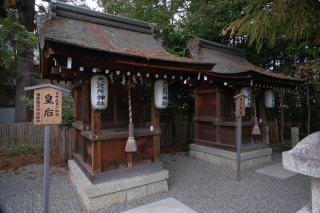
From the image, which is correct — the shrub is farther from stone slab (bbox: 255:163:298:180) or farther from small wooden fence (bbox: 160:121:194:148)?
stone slab (bbox: 255:163:298:180)

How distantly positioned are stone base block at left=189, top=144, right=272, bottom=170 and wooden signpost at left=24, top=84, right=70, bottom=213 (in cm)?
537

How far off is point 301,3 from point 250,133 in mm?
4242

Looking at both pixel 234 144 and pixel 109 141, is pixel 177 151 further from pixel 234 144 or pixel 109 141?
pixel 109 141

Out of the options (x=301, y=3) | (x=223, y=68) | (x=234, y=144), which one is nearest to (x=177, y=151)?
(x=234, y=144)

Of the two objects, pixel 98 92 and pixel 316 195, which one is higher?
pixel 98 92

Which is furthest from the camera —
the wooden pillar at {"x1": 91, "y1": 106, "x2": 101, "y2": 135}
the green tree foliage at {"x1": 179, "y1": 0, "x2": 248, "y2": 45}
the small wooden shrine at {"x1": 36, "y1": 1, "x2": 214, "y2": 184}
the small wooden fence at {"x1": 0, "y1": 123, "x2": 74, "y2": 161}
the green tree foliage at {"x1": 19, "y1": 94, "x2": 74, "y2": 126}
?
the green tree foliage at {"x1": 179, "y1": 0, "x2": 248, "y2": 45}

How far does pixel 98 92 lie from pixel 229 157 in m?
4.85

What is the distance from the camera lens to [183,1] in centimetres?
1229

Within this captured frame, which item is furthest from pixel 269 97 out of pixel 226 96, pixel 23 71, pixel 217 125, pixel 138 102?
pixel 23 71

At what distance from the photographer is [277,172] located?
5.73 m

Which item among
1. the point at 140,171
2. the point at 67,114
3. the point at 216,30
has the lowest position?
the point at 140,171

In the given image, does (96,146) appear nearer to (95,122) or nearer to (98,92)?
(95,122)

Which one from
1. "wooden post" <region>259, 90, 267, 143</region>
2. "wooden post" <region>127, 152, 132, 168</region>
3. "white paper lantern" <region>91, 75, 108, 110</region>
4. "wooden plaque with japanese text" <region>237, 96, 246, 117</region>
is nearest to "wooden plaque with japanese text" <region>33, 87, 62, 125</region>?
"white paper lantern" <region>91, 75, 108, 110</region>

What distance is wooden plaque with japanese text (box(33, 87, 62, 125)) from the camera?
9.16ft
